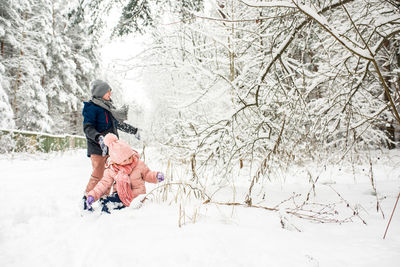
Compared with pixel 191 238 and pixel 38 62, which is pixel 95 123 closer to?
pixel 191 238

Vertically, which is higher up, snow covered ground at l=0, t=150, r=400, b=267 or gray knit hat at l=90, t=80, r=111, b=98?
gray knit hat at l=90, t=80, r=111, b=98

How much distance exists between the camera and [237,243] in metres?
1.40

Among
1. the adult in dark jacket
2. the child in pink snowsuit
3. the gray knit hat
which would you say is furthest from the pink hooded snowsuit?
the gray knit hat

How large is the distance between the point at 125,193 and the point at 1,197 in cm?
182

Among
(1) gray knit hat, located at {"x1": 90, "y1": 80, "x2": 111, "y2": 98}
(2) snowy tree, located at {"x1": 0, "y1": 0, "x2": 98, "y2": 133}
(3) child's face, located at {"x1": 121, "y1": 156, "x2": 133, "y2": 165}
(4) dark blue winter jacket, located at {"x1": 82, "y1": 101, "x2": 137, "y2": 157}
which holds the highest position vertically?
(2) snowy tree, located at {"x1": 0, "y1": 0, "x2": 98, "y2": 133}

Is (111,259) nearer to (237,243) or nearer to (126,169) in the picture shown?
(237,243)

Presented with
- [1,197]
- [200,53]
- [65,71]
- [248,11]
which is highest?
[65,71]

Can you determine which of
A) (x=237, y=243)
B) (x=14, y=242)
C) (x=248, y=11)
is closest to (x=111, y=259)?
(x=237, y=243)

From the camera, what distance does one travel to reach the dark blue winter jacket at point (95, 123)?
2.97 metres

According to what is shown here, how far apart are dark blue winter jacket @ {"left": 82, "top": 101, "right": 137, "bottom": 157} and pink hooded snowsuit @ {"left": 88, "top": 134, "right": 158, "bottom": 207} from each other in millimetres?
362

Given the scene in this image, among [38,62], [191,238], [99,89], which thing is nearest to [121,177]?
[99,89]

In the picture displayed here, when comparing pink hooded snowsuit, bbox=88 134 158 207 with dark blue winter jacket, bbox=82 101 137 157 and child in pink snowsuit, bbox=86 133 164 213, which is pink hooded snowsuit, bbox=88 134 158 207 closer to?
child in pink snowsuit, bbox=86 133 164 213

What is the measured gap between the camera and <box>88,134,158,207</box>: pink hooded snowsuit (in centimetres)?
264

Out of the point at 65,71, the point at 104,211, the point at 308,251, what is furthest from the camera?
the point at 65,71
